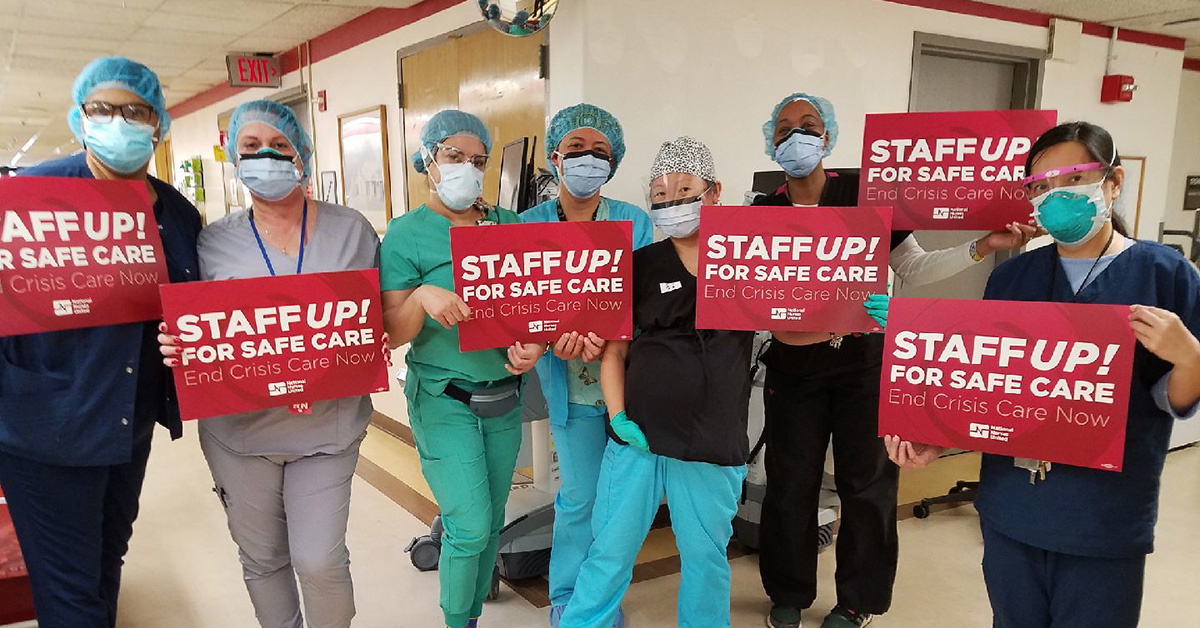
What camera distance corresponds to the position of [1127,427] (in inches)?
52.4

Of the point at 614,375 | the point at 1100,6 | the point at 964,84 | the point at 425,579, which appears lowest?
the point at 425,579

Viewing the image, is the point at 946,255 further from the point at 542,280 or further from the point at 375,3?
the point at 375,3

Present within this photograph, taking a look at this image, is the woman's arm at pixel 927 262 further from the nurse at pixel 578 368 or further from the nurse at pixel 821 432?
the nurse at pixel 578 368

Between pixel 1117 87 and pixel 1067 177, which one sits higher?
pixel 1117 87

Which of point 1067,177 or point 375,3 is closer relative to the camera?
point 1067,177

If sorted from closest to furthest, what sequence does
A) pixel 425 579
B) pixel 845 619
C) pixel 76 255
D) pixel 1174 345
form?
pixel 1174 345 → pixel 76 255 → pixel 845 619 → pixel 425 579

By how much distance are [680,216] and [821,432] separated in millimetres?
936

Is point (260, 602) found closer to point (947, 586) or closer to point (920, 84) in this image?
point (947, 586)

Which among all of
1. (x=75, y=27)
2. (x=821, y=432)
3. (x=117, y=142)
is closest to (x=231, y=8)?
(x=75, y=27)

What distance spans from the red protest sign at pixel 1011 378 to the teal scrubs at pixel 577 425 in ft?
3.10

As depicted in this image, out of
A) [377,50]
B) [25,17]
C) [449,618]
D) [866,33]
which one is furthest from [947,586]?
[25,17]

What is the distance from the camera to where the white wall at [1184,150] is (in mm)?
6070

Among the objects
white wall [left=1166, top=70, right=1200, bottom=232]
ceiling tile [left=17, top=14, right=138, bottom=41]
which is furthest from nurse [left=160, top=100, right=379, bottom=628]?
white wall [left=1166, top=70, right=1200, bottom=232]

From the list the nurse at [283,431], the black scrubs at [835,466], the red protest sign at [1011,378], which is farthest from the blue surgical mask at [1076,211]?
the nurse at [283,431]
